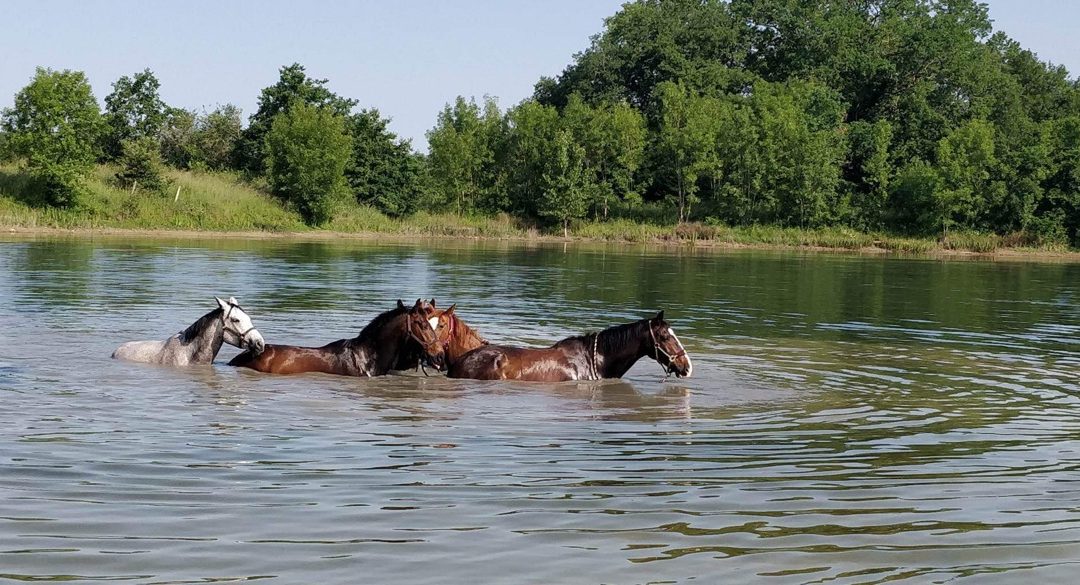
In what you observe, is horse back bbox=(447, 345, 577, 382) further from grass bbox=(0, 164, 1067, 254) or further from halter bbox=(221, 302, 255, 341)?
grass bbox=(0, 164, 1067, 254)

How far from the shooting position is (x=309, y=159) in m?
76.4

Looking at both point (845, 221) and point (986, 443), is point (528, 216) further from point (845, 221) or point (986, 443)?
point (986, 443)

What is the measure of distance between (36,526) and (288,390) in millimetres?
6903

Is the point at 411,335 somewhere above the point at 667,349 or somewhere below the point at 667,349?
above

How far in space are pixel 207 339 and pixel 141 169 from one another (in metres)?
58.9

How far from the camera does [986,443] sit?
11.1 m

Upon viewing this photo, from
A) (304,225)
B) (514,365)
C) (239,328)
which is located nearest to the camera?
(514,365)

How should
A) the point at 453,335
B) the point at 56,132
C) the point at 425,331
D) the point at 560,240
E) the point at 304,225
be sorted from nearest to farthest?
the point at 425,331 < the point at 453,335 < the point at 56,132 < the point at 304,225 < the point at 560,240

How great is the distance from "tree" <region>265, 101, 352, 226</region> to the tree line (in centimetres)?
15

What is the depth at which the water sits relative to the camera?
22.0 ft

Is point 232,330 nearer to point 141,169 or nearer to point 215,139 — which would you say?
point 141,169

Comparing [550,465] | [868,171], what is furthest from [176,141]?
[550,465]

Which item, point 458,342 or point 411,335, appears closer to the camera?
point 411,335

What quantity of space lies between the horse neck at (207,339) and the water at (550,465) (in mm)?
675
